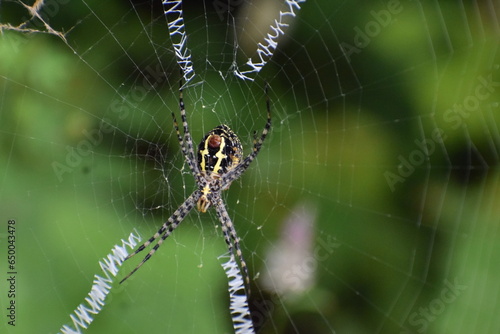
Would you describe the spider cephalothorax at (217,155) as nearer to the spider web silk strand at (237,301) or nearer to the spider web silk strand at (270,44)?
the spider web silk strand at (270,44)

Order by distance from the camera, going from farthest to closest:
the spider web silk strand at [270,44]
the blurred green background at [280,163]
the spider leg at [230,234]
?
1. the spider leg at [230,234]
2. the spider web silk strand at [270,44]
3. the blurred green background at [280,163]

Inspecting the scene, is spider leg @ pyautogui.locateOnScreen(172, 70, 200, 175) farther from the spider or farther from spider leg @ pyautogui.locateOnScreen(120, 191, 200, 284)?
spider leg @ pyautogui.locateOnScreen(120, 191, 200, 284)

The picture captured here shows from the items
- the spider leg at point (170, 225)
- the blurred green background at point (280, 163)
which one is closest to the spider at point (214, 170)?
the spider leg at point (170, 225)

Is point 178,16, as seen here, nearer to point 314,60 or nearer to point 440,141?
point 314,60

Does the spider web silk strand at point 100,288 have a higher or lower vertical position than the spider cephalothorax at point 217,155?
lower

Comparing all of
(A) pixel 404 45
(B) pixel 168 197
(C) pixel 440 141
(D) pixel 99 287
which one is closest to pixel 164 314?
(D) pixel 99 287

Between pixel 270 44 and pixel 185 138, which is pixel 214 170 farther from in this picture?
pixel 270 44

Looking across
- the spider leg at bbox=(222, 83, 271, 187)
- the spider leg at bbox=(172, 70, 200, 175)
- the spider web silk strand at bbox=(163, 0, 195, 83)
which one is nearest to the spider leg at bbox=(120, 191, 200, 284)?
the spider leg at bbox=(222, 83, 271, 187)
